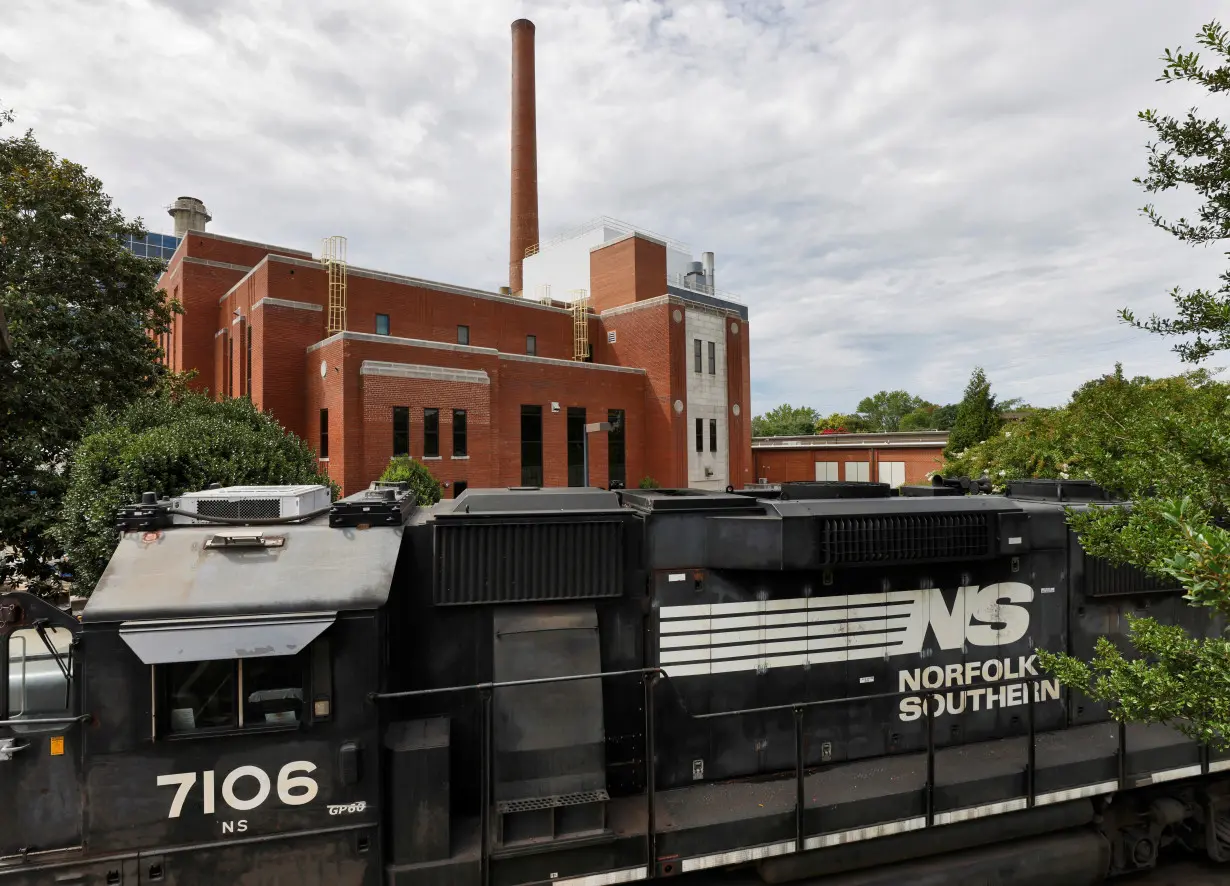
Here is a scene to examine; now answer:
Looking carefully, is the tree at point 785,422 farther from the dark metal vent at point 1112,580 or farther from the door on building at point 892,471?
the dark metal vent at point 1112,580

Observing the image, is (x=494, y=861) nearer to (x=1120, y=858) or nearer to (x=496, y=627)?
(x=496, y=627)

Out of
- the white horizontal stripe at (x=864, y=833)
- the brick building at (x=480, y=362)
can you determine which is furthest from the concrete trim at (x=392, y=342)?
the white horizontal stripe at (x=864, y=833)

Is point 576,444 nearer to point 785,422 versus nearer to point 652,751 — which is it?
point 652,751

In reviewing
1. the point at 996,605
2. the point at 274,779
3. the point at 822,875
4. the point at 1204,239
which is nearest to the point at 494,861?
the point at 274,779

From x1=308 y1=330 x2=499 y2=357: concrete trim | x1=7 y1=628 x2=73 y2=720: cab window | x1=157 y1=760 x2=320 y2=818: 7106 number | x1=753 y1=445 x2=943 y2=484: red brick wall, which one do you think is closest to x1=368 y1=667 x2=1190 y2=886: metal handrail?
x1=157 y1=760 x2=320 y2=818: 7106 number

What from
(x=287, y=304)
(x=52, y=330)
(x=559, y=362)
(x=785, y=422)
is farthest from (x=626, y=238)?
(x=785, y=422)

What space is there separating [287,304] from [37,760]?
98.3ft

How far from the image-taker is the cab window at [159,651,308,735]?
3.70 meters

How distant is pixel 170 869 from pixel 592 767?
8.55 ft

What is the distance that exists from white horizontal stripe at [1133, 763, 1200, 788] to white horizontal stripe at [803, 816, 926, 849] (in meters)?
2.36

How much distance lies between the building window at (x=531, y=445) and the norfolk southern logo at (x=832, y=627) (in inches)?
1154

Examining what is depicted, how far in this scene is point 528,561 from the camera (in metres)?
4.87

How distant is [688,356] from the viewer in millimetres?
39500

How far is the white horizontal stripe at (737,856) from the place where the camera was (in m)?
4.36
